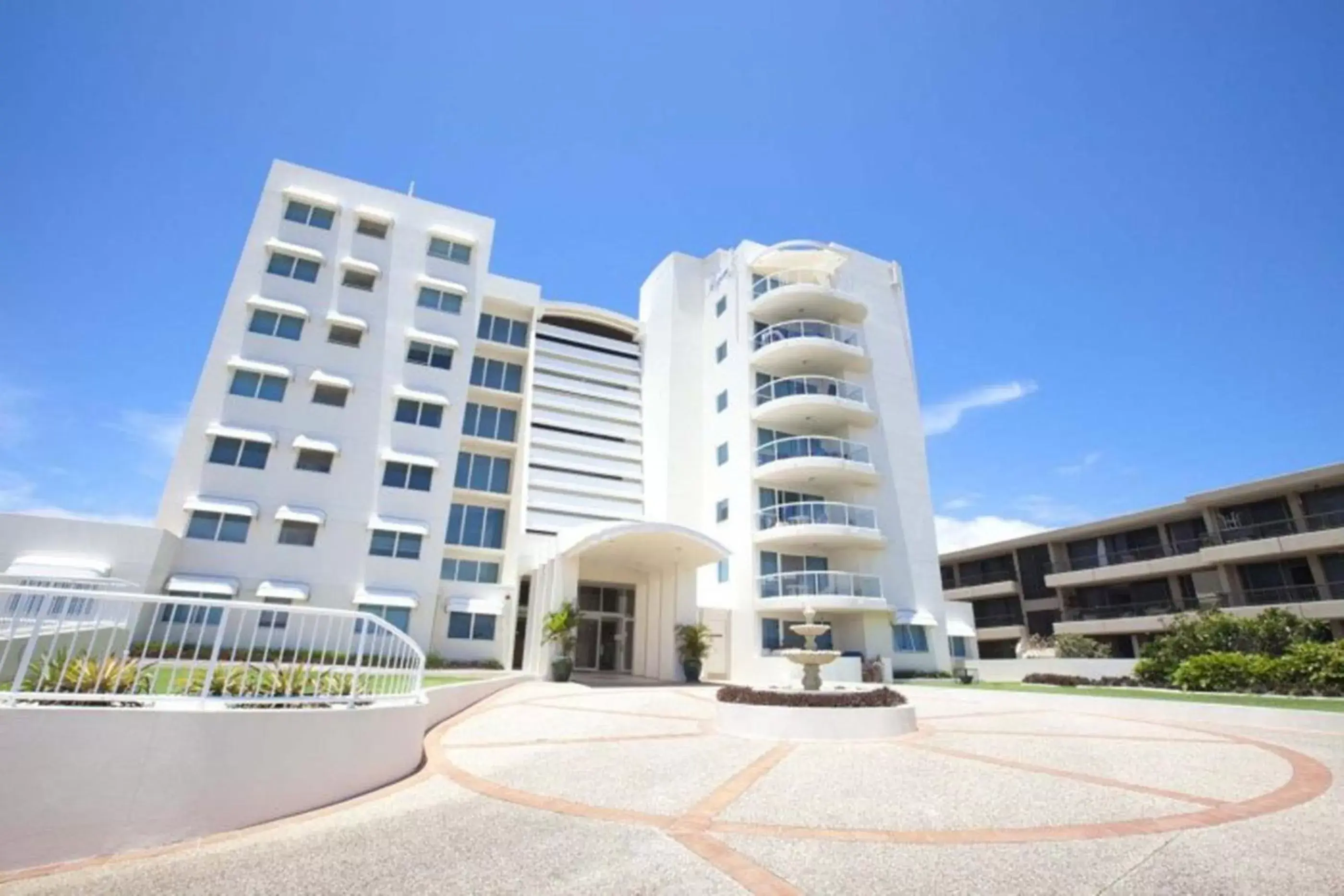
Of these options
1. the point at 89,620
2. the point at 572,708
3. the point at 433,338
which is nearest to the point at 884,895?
the point at 89,620

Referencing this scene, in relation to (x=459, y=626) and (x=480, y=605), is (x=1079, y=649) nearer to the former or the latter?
(x=480, y=605)

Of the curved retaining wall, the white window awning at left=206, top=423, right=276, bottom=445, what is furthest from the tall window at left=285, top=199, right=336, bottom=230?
the curved retaining wall

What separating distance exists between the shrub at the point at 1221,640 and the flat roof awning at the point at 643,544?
44.9ft

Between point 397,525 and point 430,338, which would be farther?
point 430,338

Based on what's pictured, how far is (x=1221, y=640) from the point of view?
18.6 meters

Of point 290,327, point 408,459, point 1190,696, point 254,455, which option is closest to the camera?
point 1190,696

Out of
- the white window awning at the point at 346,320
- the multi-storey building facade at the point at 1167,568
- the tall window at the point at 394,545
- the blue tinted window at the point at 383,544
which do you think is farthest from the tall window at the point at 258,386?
the multi-storey building facade at the point at 1167,568

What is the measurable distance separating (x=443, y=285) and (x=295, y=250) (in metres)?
5.92

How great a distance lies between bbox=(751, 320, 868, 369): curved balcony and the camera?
28.5 m

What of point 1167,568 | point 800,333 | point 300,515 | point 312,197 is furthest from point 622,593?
point 1167,568

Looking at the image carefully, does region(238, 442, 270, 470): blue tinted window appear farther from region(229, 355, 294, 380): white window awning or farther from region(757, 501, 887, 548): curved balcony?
region(757, 501, 887, 548): curved balcony

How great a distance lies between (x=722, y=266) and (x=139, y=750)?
32.2 meters

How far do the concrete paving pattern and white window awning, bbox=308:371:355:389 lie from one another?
18.8 meters

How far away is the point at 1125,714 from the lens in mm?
13078
